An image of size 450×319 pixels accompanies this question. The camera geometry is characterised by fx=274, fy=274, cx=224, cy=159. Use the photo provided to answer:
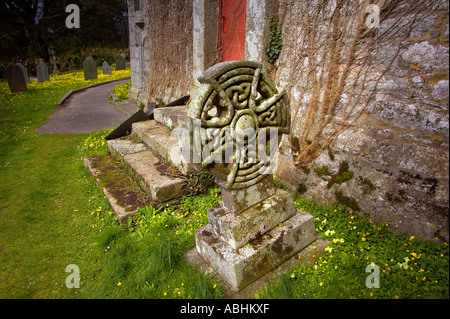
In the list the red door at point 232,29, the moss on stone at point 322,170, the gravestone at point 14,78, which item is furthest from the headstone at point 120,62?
the moss on stone at point 322,170

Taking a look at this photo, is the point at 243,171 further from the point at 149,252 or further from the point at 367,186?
the point at 367,186

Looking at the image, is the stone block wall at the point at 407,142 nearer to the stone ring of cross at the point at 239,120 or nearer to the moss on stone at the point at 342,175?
the moss on stone at the point at 342,175

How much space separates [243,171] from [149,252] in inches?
49.9

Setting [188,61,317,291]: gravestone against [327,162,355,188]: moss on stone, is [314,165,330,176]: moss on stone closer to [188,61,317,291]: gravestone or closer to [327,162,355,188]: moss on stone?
[327,162,355,188]: moss on stone

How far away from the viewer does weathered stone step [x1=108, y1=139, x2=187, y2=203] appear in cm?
356

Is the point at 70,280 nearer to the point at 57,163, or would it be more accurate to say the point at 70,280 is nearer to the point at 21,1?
the point at 57,163

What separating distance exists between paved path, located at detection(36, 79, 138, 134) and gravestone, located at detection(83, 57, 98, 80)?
4339 millimetres

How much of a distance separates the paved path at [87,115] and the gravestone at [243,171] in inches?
230

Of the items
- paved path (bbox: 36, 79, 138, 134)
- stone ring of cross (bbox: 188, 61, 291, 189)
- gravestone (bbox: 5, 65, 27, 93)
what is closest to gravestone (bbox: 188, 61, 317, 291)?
stone ring of cross (bbox: 188, 61, 291, 189)

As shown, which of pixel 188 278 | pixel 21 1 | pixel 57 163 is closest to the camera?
pixel 188 278

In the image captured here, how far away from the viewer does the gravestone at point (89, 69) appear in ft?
47.4
